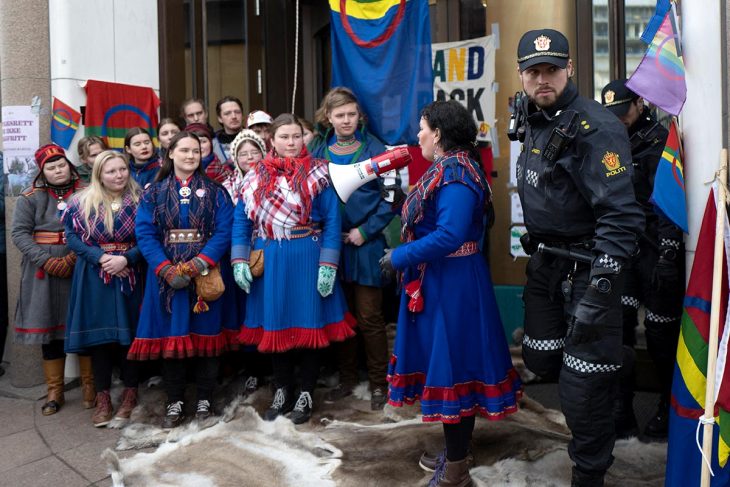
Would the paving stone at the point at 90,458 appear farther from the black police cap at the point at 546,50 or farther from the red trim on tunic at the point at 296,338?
the black police cap at the point at 546,50

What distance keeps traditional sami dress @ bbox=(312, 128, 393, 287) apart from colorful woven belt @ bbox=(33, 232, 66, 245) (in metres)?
1.89

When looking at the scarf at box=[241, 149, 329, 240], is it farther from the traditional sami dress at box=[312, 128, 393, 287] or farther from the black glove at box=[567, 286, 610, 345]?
the black glove at box=[567, 286, 610, 345]

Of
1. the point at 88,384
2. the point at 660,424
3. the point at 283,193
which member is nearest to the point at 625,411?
the point at 660,424

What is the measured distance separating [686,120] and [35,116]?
4.41 meters

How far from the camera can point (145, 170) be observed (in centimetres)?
500

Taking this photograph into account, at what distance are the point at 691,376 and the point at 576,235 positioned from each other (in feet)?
2.29

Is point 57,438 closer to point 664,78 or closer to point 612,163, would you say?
point 612,163

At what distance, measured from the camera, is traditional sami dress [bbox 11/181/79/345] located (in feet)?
15.2

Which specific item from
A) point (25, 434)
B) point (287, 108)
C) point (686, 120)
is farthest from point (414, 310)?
point (287, 108)

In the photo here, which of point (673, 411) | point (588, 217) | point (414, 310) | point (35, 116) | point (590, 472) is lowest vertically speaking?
point (590, 472)

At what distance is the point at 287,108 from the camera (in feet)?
24.6

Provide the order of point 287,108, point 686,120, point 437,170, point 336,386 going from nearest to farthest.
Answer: point 686,120 → point 437,170 → point 336,386 → point 287,108

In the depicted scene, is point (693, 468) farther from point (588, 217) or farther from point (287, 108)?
point (287, 108)

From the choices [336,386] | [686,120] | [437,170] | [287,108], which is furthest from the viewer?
[287,108]
